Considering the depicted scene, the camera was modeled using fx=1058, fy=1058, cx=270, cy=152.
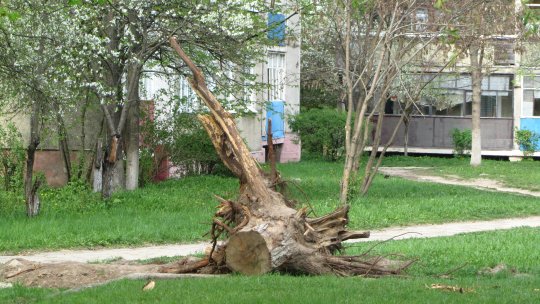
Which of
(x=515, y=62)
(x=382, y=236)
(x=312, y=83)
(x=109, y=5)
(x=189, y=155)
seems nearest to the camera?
(x=382, y=236)

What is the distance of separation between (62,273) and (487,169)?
23.1 metres

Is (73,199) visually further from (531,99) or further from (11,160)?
(531,99)

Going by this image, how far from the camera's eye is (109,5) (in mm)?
17641

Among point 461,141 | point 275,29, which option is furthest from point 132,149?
point 461,141

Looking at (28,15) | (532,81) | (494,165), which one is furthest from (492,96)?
(28,15)

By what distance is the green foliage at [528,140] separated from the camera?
3979cm

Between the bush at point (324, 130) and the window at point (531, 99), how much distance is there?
335 inches

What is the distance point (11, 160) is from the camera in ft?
67.6

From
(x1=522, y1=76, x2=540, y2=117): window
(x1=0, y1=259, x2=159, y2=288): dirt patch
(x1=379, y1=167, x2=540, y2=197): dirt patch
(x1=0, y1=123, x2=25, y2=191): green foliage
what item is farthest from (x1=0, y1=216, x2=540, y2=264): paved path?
(x1=522, y1=76, x2=540, y2=117): window

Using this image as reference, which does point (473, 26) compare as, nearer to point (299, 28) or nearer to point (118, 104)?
point (118, 104)

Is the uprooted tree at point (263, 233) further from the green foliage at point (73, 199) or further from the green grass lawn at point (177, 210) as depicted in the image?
the green foliage at point (73, 199)

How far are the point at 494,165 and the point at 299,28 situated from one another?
9.69m

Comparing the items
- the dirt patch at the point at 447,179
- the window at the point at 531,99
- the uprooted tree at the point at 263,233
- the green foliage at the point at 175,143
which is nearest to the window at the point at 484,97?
the window at the point at 531,99

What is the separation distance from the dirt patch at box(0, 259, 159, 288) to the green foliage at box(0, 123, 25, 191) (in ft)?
29.5
